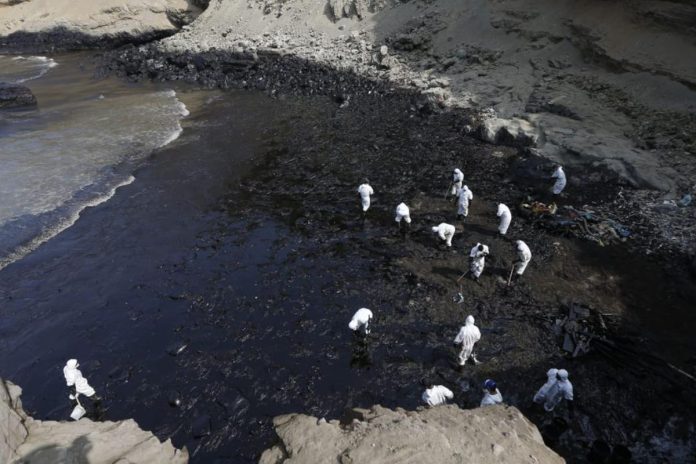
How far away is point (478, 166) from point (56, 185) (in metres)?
15.7

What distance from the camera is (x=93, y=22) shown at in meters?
41.2

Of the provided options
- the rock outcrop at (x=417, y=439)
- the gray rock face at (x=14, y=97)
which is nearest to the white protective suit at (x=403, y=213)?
the rock outcrop at (x=417, y=439)

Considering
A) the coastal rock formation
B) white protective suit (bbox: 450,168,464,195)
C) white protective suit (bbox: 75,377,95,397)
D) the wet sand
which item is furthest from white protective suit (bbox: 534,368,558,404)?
the coastal rock formation

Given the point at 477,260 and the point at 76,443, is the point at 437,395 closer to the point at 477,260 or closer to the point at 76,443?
the point at 477,260

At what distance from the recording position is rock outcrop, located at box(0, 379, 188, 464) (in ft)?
22.5

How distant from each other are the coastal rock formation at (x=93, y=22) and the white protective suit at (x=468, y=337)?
137ft

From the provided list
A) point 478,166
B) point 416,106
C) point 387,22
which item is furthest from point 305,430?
point 387,22

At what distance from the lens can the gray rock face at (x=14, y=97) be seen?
2545 cm

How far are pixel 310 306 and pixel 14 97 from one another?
24576mm

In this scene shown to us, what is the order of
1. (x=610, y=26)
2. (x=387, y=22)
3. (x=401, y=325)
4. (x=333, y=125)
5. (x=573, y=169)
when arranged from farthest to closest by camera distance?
(x=387, y=22), (x=333, y=125), (x=610, y=26), (x=573, y=169), (x=401, y=325)

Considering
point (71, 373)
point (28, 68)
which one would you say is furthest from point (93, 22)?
point (71, 373)

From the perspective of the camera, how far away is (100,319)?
1109 cm

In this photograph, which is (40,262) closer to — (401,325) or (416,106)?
(401,325)

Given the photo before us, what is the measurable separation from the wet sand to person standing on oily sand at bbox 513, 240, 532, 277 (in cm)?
36
